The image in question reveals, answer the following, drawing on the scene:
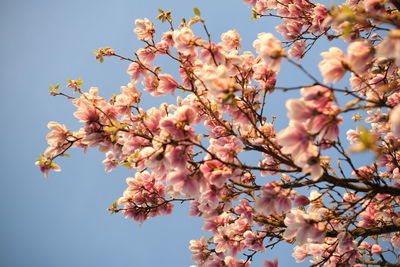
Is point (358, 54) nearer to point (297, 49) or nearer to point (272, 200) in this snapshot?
point (272, 200)

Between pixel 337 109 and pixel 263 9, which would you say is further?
pixel 263 9

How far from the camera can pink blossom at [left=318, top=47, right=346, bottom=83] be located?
1471mm

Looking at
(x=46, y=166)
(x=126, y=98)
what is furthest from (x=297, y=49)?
(x=46, y=166)

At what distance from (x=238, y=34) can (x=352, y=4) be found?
1.33 m

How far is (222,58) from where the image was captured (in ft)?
7.06

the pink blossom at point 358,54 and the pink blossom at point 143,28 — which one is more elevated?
the pink blossom at point 143,28

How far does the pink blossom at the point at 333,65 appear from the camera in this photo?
1471mm

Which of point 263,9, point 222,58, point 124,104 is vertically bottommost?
point 124,104

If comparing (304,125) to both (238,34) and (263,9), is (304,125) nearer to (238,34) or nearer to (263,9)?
(238,34)

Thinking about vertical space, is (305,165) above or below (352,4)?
below

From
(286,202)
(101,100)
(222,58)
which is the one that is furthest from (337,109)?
(101,100)

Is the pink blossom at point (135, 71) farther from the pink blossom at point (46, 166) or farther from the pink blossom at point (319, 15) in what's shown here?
the pink blossom at point (319, 15)

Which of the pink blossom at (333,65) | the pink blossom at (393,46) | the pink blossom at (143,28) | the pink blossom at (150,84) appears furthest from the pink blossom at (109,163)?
the pink blossom at (393,46)

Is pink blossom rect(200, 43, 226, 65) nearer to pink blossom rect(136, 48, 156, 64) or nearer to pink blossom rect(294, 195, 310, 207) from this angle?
pink blossom rect(136, 48, 156, 64)
